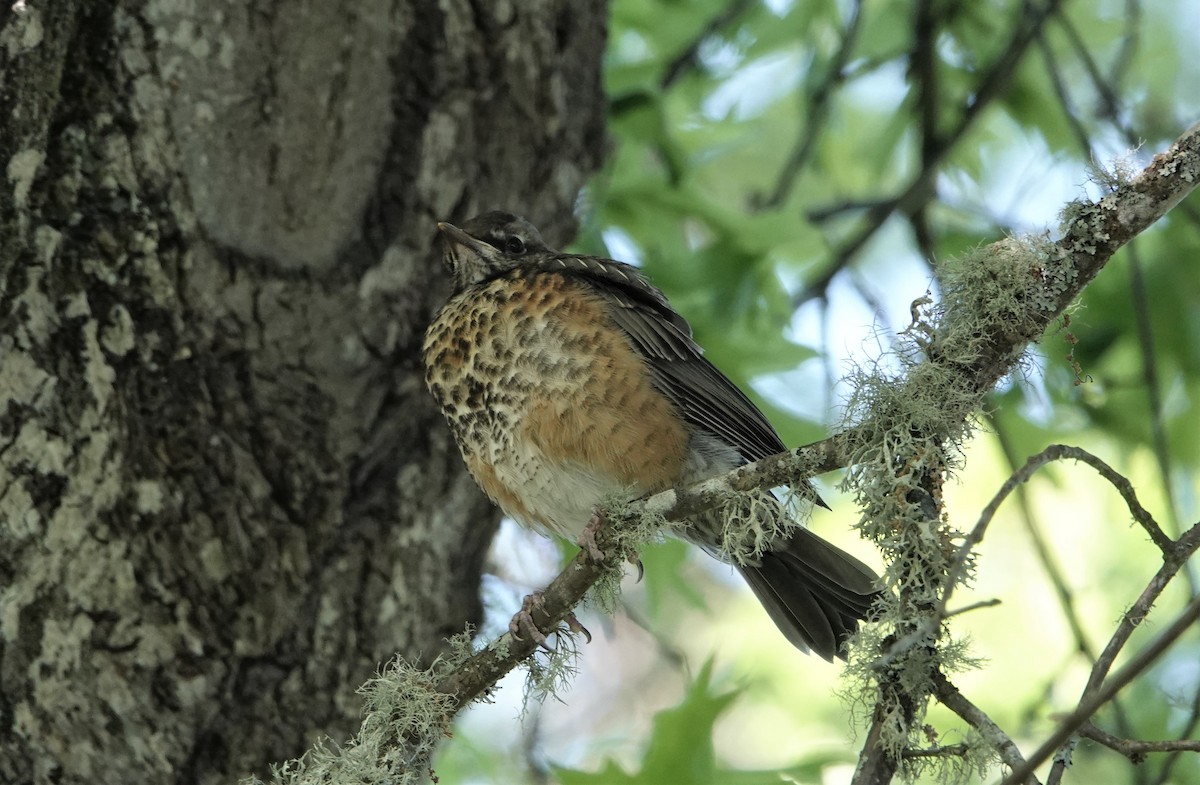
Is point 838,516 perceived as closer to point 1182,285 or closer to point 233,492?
point 1182,285

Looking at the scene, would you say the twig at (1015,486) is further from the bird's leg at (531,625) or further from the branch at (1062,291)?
the bird's leg at (531,625)

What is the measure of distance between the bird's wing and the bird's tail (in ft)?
0.84

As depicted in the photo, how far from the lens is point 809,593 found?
2.92 m

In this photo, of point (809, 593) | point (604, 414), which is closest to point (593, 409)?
point (604, 414)

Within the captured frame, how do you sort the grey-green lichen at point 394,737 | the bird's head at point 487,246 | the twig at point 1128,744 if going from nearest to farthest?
the twig at point 1128,744
the grey-green lichen at point 394,737
the bird's head at point 487,246

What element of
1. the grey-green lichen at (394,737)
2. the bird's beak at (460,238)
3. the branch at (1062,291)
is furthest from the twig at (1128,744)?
the bird's beak at (460,238)

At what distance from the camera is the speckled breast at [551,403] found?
9.02 ft

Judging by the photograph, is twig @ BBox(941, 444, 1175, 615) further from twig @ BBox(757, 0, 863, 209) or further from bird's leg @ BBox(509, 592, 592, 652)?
twig @ BBox(757, 0, 863, 209)

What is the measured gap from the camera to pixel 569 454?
9.06 ft

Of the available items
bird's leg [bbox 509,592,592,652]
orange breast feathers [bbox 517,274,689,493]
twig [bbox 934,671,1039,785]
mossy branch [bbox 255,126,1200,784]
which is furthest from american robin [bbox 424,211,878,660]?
twig [bbox 934,671,1039,785]

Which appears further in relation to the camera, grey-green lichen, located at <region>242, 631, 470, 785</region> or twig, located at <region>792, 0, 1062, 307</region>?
twig, located at <region>792, 0, 1062, 307</region>

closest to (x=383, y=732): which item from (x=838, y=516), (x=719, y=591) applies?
(x=838, y=516)

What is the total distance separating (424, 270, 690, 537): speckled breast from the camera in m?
2.75

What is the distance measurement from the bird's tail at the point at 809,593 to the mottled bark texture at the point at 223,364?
30.5 inches
